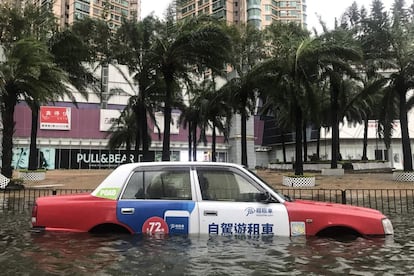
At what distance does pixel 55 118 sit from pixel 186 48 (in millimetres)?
38643

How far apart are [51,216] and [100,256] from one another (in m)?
1.13

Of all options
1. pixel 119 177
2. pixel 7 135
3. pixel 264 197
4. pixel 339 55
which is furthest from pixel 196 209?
pixel 339 55

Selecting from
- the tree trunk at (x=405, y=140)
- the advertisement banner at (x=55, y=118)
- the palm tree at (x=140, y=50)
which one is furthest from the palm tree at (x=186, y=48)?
the advertisement banner at (x=55, y=118)

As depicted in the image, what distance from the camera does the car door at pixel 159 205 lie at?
20.2ft

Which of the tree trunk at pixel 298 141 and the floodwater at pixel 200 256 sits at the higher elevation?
the tree trunk at pixel 298 141

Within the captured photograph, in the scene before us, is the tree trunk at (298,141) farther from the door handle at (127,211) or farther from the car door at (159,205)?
the door handle at (127,211)

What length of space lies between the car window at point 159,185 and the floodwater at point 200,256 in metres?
0.62

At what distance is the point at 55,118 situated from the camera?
55969 millimetres

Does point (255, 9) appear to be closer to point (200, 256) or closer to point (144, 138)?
point (144, 138)

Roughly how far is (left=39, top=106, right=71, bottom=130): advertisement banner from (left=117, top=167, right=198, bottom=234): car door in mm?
52836

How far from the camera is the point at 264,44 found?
3419cm

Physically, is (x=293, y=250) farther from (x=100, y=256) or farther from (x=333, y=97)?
(x=333, y=97)

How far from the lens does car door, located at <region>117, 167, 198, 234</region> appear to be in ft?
20.2

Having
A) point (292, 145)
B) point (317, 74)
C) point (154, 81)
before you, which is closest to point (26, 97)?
point (154, 81)
